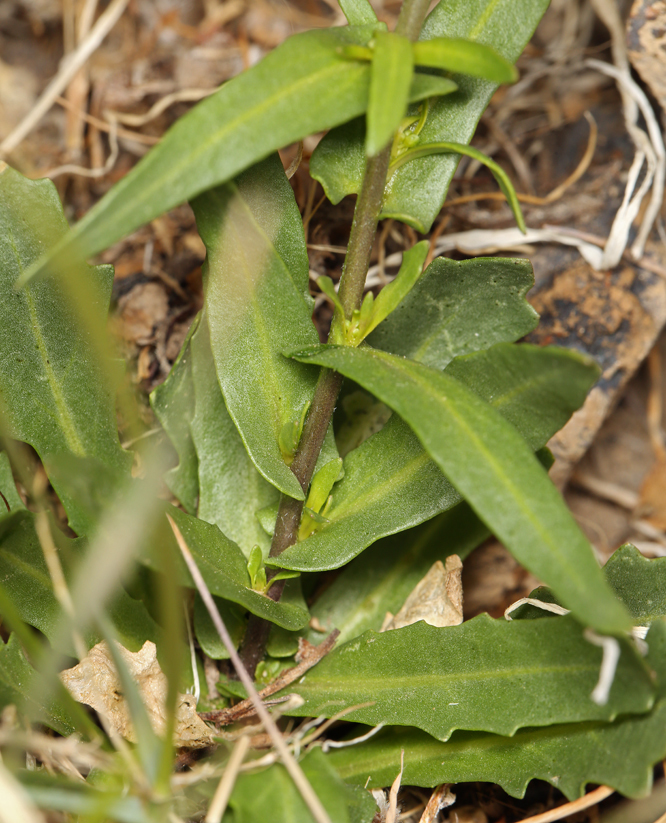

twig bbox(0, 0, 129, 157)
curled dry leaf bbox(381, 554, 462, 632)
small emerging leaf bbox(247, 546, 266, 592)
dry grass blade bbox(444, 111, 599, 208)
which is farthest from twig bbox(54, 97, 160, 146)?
curled dry leaf bbox(381, 554, 462, 632)

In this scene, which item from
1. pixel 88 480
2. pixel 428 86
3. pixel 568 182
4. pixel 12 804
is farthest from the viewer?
pixel 568 182

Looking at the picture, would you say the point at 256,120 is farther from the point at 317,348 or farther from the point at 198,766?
the point at 198,766

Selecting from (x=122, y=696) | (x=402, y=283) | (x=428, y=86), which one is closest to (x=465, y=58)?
(x=428, y=86)

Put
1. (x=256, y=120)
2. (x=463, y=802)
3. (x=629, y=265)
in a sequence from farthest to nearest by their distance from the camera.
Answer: (x=629, y=265)
(x=463, y=802)
(x=256, y=120)

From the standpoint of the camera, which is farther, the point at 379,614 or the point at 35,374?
the point at 379,614

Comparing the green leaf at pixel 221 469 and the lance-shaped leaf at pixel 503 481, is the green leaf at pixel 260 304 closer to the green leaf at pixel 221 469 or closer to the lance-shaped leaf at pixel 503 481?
the green leaf at pixel 221 469

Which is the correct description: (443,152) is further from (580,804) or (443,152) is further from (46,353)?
(580,804)

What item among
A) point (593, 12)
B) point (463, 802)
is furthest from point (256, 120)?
point (593, 12)
